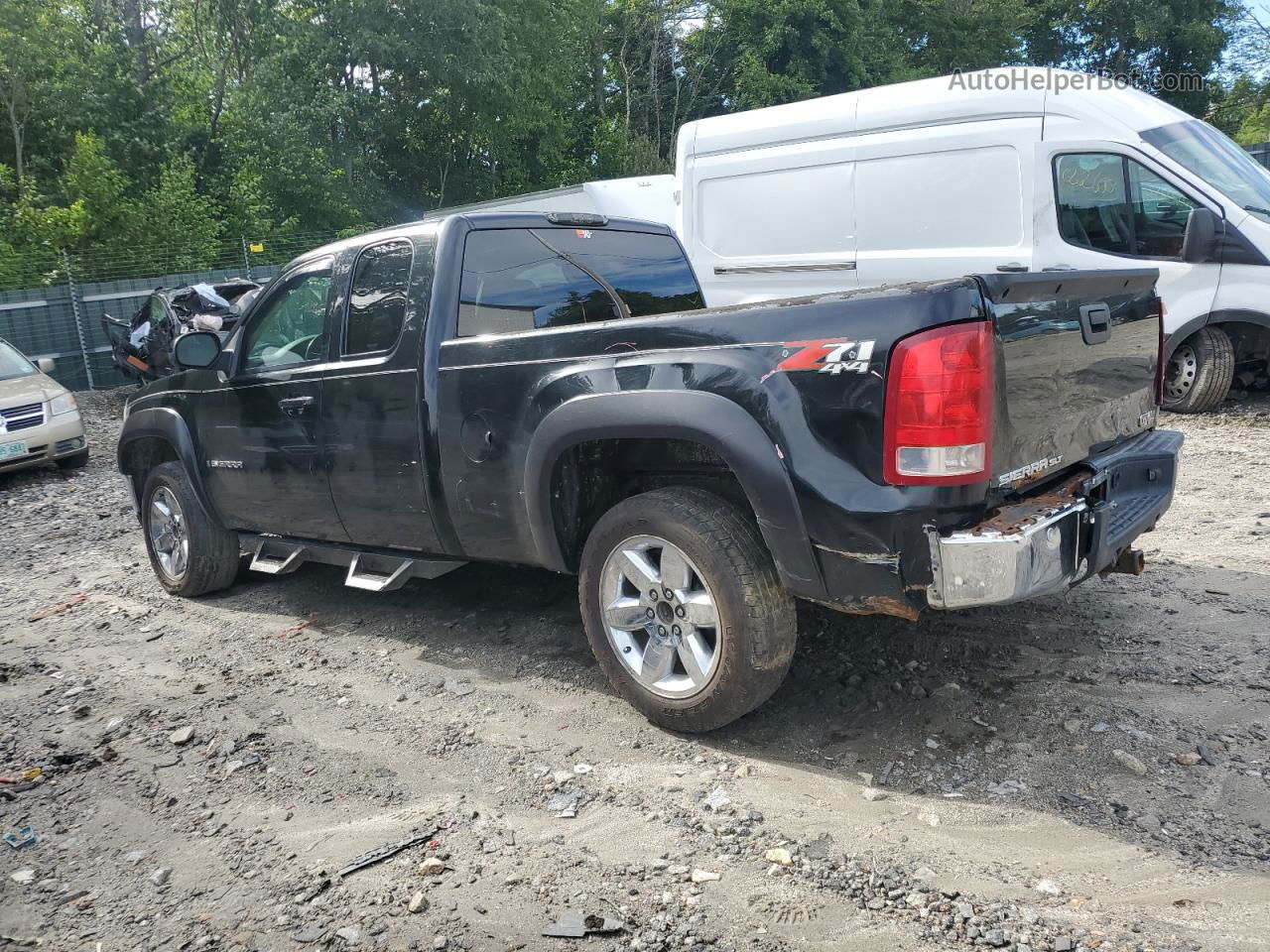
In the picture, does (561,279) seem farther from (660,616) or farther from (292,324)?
(660,616)

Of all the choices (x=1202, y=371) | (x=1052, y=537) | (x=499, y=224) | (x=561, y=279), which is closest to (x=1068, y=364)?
(x=1052, y=537)

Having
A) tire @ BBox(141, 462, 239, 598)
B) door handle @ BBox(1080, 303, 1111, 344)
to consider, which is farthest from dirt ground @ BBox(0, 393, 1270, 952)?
door handle @ BBox(1080, 303, 1111, 344)

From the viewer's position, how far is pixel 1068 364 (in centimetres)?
344

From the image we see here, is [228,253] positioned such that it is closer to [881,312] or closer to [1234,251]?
[1234,251]

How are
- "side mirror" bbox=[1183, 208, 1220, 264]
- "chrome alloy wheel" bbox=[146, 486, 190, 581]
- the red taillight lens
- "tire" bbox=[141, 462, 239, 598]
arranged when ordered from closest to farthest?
the red taillight lens < "tire" bbox=[141, 462, 239, 598] < "chrome alloy wheel" bbox=[146, 486, 190, 581] < "side mirror" bbox=[1183, 208, 1220, 264]

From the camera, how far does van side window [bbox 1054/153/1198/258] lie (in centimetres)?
830

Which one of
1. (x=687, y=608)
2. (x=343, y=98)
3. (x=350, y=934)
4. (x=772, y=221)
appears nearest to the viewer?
(x=350, y=934)

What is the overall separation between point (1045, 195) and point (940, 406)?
6279mm

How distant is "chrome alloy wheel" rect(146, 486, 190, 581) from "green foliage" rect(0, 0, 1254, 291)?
49.1 ft

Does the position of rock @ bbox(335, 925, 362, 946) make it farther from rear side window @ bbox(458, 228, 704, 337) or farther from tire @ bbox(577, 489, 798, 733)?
rear side window @ bbox(458, 228, 704, 337)

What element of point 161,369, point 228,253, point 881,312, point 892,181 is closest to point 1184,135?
point 892,181

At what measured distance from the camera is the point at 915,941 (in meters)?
2.50

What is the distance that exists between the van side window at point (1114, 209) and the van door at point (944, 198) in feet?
1.14

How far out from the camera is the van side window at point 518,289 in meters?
4.35
